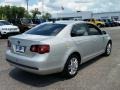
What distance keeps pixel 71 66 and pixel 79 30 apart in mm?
1221

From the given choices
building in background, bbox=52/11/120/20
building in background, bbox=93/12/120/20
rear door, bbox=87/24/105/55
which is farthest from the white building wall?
rear door, bbox=87/24/105/55

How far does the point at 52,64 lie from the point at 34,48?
1.97 feet

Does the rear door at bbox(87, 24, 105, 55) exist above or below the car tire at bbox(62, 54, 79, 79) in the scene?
above

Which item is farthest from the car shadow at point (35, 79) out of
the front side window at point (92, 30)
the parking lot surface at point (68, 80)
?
the front side window at point (92, 30)

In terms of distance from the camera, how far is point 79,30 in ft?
23.3

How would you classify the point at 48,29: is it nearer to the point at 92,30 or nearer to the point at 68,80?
the point at 68,80

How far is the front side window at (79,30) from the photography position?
677 cm

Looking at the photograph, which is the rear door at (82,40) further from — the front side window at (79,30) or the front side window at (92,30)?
the front side window at (92,30)

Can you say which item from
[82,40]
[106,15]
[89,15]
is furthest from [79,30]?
[106,15]

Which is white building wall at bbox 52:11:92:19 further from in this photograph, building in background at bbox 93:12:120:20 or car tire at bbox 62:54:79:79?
car tire at bbox 62:54:79:79

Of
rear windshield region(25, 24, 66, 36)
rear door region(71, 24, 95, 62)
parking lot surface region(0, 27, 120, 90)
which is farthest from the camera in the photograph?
rear door region(71, 24, 95, 62)

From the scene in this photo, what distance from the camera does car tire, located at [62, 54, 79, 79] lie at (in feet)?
20.7

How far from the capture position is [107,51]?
948 centimetres

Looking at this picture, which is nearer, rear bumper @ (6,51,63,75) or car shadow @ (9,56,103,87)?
rear bumper @ (6,51,63,75)
